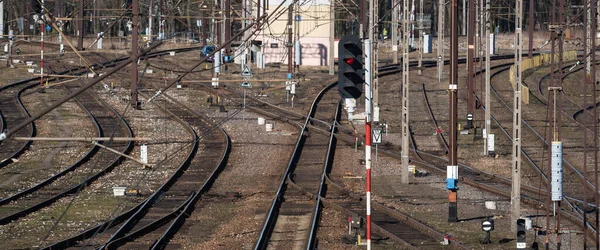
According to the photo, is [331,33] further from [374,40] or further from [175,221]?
[175,221]

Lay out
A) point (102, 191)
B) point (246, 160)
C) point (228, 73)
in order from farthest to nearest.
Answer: point (228, 73) < point (246, 160) < point (102, 191)

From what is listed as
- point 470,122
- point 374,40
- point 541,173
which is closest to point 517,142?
point 541,173

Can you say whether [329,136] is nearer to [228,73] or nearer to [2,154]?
[2,154]

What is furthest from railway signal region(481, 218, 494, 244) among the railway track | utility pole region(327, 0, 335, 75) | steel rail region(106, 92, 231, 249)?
utility pole region(327, 0, 335, 75)

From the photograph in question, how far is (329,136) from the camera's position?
106ft

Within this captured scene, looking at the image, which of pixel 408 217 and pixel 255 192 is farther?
pixel 255 192

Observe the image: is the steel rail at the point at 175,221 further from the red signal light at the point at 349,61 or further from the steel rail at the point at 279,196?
the red signal light at the point at 349,61

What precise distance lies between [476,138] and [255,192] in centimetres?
1157

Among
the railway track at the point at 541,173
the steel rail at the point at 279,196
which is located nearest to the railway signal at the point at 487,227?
the railway track at the point at 541,173

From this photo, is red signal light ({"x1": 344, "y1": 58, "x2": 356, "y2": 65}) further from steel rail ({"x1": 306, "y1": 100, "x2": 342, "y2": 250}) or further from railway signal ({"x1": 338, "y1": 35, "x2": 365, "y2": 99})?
steel rail ({"x1": 306, "y1": 100, "x2": 342, "y2": 250})

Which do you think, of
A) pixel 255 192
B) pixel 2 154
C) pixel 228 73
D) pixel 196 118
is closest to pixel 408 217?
pixel 255 192

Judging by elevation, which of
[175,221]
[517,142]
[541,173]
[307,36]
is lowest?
[175,221]

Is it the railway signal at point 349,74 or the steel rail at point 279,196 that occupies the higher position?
the railway signal at point 349,74

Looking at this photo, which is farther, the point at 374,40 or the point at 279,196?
the point at 374,40
